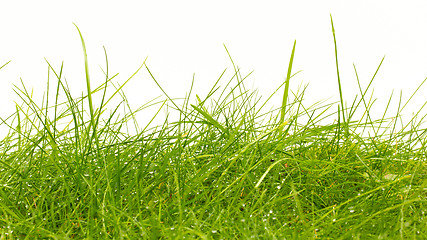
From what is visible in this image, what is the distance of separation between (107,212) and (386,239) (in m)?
0.73

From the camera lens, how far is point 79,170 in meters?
1.23

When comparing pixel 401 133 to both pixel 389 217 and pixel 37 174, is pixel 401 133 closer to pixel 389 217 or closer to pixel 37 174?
pixel 389 217

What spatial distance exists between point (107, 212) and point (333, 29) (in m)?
0.86

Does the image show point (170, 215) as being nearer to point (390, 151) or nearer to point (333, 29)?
point (333, 29)

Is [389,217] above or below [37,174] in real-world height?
below

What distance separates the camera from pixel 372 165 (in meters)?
1.48

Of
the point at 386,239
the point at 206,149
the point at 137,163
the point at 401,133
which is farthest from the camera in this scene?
the point at 401,133

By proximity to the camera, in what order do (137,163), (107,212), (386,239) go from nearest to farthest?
(386,239)
(107,212)
(137,163)

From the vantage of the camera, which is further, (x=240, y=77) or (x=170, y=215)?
(x=240, y=77)

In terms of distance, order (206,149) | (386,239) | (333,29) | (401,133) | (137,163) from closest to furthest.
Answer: (386,239)
(333,29)
(137,163)
(206,149)
(401,133)

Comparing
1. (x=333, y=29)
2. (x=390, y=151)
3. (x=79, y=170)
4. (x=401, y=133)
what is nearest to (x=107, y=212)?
(x=79, y=170)

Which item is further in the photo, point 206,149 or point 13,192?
point 206,149

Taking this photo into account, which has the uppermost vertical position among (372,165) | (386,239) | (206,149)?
(206,149)

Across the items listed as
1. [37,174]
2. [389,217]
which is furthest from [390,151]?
[37,174]
